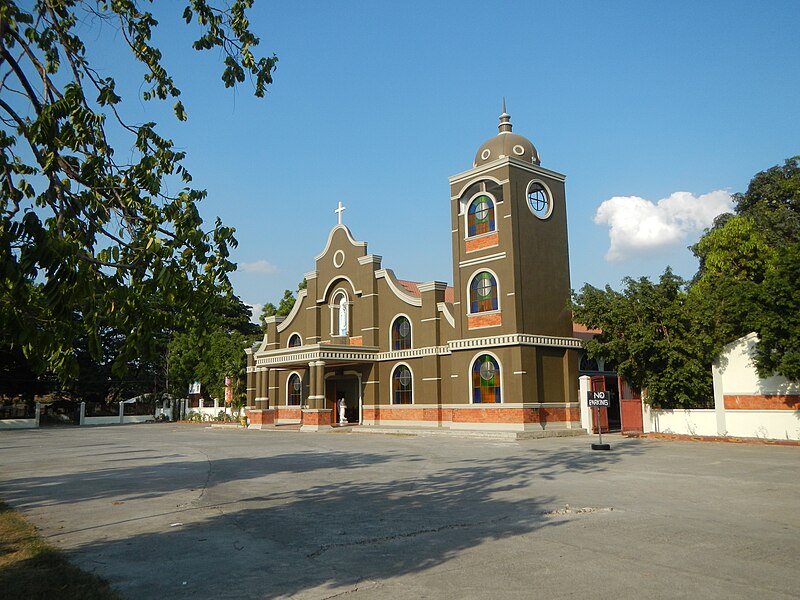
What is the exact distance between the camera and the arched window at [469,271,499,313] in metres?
28.2

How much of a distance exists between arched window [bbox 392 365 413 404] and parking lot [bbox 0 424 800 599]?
1538cm

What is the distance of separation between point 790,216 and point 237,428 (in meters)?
32.4

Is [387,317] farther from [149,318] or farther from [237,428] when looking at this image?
[149,318]

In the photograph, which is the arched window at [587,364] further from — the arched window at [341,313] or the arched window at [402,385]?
the arched window at [341,313]

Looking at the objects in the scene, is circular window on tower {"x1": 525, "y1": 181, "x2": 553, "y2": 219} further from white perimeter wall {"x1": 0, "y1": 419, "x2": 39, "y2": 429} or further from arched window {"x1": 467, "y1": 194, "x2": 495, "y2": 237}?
white perimeter wall {"x1": 0, "y1": 419, "x2": 39, "y2": 429}

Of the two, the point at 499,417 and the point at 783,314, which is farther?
the point at 499,417

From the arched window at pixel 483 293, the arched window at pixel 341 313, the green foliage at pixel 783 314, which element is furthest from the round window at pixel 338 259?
the green foliage at pixel 783 314

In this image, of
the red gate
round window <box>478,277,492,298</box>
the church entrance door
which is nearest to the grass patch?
the red gate

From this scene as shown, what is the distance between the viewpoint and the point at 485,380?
28031 mm

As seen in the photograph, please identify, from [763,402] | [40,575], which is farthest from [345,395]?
[40,575]

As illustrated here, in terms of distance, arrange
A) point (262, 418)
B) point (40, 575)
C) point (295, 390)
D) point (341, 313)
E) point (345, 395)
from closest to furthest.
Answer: point (40, 575) < point (341, 313) < point (262, 418) < point (345, 395) < point (295, 390)

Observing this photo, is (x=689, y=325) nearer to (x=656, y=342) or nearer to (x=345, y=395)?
(x=656, y=342)

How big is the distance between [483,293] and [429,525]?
20388mm

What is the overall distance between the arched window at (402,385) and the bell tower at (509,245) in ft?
15.0
